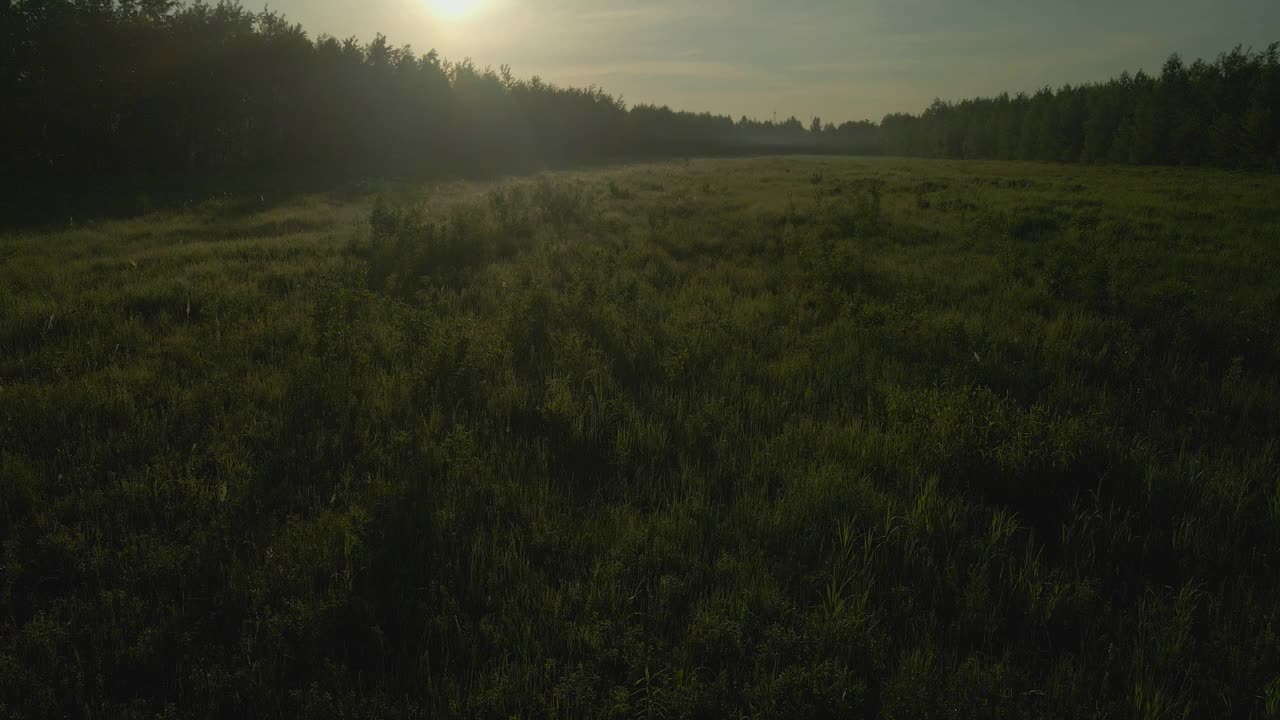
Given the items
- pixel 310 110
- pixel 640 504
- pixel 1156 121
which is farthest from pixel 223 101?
pixel 1156 121

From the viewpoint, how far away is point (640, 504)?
3.29 metres

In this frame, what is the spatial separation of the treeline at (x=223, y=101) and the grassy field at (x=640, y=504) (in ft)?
84.7

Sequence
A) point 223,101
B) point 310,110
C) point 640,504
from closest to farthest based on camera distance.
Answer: point 640,504 → point 223,101 → point 310,110

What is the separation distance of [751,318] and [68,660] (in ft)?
18.7

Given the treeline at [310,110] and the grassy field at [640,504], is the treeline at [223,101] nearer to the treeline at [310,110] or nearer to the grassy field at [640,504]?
the treeline at [310,110]

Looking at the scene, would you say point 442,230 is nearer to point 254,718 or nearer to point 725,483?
point 725,483

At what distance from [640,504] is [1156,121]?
73.6 m

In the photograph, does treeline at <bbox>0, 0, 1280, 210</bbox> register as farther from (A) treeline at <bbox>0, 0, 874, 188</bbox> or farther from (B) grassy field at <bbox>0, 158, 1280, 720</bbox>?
(B) grassy field at <bbox>0, 158, 1280, 720</bbox>

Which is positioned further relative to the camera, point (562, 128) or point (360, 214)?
point (562, 128)

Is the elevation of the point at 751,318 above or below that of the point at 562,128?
below

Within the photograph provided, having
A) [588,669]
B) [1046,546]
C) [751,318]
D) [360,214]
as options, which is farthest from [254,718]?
[360,214]

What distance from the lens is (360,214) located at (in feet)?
54.4

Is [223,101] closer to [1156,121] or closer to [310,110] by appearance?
[310,110]

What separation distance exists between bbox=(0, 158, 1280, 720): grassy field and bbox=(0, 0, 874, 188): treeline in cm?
2582
